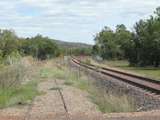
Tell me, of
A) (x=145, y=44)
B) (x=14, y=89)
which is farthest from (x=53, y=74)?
(x=145, y=44)

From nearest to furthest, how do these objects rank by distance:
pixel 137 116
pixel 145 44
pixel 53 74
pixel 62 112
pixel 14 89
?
pixel 137 116 → pixel 62 112 → pixel 14 89 → pixel 53 74 → pixel 145 44

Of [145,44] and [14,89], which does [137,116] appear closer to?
[14,89]

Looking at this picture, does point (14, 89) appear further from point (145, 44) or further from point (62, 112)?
point (145, 44)

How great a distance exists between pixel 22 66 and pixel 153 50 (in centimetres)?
5129

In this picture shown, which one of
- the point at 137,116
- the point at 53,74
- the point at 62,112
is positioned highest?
the point at 137,116

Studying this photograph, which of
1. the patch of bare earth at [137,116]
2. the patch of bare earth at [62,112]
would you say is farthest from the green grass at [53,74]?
the patch of bare earth at [137,116]

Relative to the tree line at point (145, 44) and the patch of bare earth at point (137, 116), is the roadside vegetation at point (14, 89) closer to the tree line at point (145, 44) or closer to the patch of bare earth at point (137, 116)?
the patch of bare earth at point (137, 116)

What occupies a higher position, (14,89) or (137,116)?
(137,116)

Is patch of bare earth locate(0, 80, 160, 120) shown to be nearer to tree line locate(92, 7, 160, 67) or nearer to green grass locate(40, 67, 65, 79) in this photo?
green grass locate(40, 67, 65, 79)

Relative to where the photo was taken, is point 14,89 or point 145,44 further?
point 145,44

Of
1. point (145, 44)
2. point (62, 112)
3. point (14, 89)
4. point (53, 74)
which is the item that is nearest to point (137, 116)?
point (62, 112)

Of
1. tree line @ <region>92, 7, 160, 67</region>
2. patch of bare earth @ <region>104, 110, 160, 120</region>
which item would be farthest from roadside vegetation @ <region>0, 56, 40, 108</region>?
tree line @ <region>92, 7, 160, 67</region>

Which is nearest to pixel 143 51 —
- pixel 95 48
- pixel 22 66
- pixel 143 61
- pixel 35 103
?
pixel 143 61

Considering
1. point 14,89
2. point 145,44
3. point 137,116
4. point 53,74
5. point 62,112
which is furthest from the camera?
point 145,44
